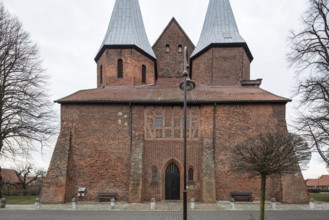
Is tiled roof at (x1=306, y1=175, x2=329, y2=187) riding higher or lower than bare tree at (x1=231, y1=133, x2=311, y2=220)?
lower

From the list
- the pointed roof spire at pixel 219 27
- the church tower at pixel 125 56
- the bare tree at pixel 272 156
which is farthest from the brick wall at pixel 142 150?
the bare tree at pixel 272 156

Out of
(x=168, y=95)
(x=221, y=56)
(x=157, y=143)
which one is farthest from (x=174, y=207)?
(x=221, y=56)

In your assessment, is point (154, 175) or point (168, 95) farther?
point (168, 95)

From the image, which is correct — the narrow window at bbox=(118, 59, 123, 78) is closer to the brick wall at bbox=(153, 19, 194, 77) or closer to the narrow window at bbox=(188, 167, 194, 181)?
the brick wall at bbox=(153, 19, 194, 77)

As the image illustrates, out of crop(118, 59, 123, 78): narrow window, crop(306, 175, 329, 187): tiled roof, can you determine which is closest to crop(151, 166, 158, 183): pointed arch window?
crop(118, 59, 123, 78): narrow window

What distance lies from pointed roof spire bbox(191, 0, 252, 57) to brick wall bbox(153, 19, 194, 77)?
2.71m

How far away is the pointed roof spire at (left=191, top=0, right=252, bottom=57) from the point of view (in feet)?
91.9

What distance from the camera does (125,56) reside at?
2742cm

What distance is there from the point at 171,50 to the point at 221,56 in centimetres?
602

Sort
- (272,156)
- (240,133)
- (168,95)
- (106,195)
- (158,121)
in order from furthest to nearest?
(168,95)
(158,121)
(240,133)
(106,195)
(272,156)

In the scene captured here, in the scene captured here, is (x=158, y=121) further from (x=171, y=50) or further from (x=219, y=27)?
(x=219, y=27)

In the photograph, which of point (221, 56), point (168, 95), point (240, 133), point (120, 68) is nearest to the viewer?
point (240, 133)

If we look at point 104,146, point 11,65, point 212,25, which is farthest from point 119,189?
point 212,25

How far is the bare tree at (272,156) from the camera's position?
12977mm
